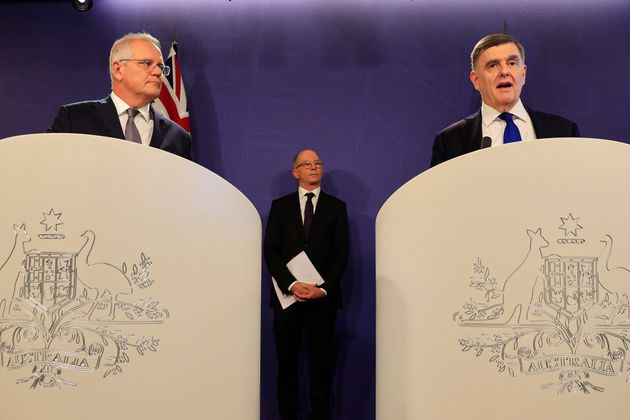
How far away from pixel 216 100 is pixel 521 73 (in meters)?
2.61

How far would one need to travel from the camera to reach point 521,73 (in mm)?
2545

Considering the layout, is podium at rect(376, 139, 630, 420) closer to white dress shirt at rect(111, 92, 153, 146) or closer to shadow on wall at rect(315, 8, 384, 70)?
white dress shirt at rect(111, 92, 153, 146)

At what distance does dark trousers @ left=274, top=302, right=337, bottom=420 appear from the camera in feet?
13.3

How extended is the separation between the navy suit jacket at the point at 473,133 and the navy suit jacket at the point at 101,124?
0.96 meters

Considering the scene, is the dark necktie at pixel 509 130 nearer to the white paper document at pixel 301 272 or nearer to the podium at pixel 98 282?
the podium at pixel 98 282

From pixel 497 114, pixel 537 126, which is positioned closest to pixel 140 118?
pixel 497 114

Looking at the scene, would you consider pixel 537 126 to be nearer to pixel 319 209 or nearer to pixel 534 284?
pixel 534 284

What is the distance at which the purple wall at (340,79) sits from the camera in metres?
4.54

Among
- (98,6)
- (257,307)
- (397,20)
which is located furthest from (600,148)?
(98,6)

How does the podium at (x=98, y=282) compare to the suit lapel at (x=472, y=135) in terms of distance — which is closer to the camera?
the podium at (x=98, y=282)

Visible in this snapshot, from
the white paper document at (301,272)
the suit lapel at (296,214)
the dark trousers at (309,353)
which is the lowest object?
the dark trousers at (309,353)

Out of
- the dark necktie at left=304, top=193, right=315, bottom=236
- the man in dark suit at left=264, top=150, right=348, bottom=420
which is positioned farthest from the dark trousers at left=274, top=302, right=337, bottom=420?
the dark necktie at left=304, top=193, right=315, bottom=236

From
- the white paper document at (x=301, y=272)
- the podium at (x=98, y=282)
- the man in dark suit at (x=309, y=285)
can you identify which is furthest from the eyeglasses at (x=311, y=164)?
the podium at (x=98, y=282)

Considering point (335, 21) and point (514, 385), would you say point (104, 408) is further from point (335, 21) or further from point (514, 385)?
point (335, 21)
